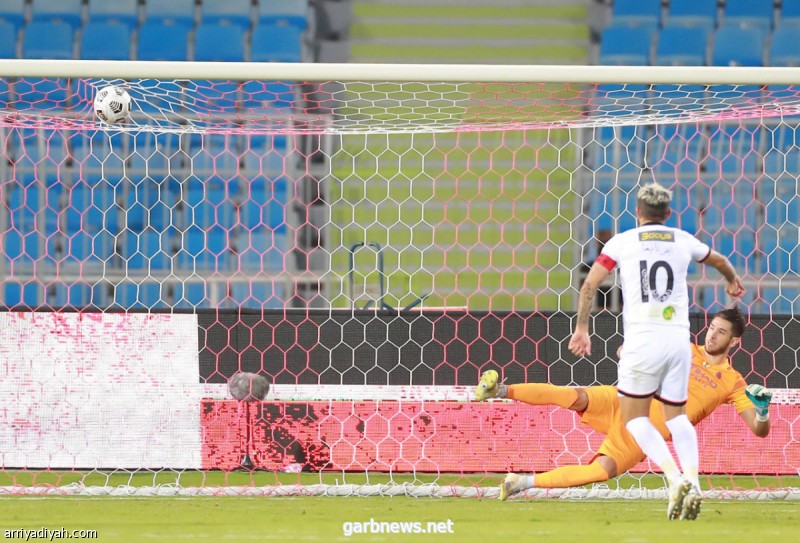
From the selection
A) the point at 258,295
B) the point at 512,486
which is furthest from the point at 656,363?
the point at 258,295

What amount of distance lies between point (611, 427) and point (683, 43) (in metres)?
7.61

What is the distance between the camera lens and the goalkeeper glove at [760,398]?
15.5 feet

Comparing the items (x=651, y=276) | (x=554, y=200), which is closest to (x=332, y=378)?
(x=651, y=276)

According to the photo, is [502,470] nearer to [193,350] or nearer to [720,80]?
[193,350]

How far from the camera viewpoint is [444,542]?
13.1 ft

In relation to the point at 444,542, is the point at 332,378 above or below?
above

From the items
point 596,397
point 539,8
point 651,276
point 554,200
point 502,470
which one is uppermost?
point 539,8

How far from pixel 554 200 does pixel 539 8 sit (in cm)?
297

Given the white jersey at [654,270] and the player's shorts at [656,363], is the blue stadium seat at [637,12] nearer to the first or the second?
the white jersey at [654,270]

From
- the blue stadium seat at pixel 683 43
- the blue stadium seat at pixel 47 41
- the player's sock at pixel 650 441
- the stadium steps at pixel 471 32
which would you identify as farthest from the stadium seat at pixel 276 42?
the player's sock at pixel 650 441

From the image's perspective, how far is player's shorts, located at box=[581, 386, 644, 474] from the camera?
16.2 feet

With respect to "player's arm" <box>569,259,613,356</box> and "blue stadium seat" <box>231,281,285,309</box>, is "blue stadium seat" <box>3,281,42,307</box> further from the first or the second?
"player's arm" <box>569,259,613,356</box>

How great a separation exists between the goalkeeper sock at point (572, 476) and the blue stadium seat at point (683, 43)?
760cm

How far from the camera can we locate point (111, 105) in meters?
5.89
